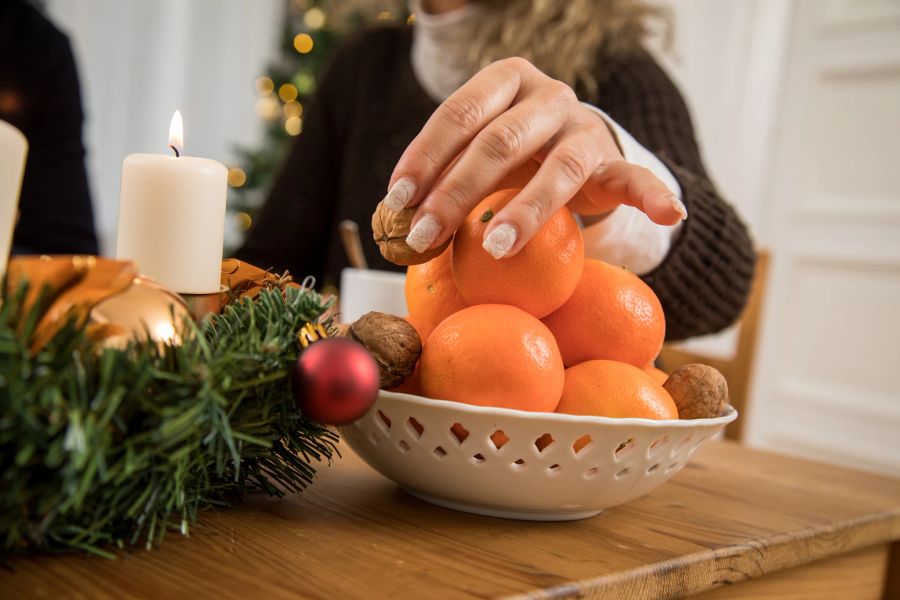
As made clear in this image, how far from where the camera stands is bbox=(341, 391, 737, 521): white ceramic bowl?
0.41 meters

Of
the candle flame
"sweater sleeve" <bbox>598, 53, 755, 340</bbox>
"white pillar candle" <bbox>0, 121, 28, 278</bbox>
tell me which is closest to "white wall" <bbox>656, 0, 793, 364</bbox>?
"sweater sleeve" <bbox>598, 53, 755, 340</bbox>

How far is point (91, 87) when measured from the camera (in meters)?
3.13

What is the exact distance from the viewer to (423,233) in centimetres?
44

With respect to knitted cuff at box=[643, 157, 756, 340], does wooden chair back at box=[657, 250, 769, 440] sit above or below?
below

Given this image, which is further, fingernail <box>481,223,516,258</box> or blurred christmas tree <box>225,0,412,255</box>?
blurred christmas tree <box>225,0,412,255</box>

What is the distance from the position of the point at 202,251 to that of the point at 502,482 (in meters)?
0.20

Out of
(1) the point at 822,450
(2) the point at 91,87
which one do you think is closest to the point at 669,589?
(1) the point at 822,450

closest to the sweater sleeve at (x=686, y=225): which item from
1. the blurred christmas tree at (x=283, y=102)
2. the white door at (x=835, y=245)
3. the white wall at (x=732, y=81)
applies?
the white door at (x=835, y=245)

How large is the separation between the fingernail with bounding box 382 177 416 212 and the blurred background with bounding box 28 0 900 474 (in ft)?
4.57

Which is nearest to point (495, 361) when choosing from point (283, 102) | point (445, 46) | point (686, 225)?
point (686, 225)

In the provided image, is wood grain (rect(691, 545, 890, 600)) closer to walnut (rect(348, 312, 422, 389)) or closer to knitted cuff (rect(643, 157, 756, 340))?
walnut (rect(348, 312, 422, 389))

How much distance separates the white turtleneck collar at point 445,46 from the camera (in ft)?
4.46

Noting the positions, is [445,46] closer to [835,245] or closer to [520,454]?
[520,454]

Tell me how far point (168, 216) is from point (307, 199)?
119 centimetres
